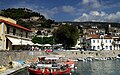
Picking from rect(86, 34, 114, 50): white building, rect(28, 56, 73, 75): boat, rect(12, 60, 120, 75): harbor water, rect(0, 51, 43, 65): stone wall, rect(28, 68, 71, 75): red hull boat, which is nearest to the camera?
rect(28, 68, 71, 75): red hull boat

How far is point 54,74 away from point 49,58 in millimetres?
6431

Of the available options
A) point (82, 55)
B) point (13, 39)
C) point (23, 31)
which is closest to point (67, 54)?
point (82, 55)

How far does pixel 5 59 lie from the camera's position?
4434 cm

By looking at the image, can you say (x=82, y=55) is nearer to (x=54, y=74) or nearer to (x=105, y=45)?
(x=105, y=45)

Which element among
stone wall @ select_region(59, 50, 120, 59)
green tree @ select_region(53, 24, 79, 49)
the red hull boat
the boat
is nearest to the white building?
stone wall @ select_region(59, 50, 120, 59)

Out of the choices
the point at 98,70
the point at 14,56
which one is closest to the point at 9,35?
the point at 14,56

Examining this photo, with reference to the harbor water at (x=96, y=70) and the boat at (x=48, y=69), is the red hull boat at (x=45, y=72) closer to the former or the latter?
the boat at (x=48, y=69)

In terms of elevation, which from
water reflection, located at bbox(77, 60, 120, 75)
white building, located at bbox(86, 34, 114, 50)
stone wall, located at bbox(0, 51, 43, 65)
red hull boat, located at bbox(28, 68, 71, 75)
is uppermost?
white building, located at bbox(86, 34, 114, 50)

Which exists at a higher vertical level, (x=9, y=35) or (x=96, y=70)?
(x=9, y=35)

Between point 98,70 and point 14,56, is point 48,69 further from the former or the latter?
point 98,70

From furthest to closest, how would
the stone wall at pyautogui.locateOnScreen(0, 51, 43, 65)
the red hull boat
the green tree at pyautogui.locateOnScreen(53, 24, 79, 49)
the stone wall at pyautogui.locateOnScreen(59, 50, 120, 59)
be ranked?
the green tree at pyautogui.locateOnScreen(53, 24, 79, 49) < the stone wall at pyautogui.locateOnScreen(59, 50, 120, 59) < the stone wall at pyautogui.locateOnScreen(0, 51, 43, 65) < the red hull boat

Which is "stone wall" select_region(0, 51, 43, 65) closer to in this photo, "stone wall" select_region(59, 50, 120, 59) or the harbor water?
the harbor water

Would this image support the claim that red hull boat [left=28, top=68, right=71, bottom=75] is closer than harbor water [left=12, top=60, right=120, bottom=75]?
Yes

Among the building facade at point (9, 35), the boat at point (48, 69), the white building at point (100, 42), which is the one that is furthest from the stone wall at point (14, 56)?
the white building at point (100, 42)
